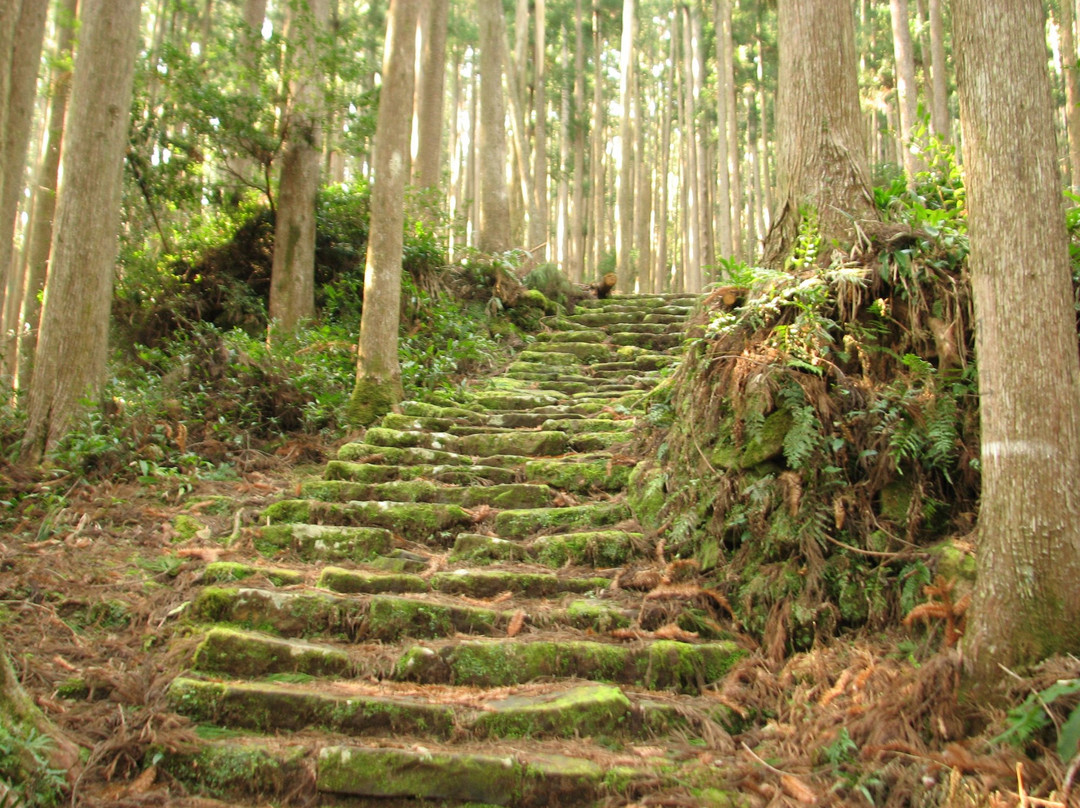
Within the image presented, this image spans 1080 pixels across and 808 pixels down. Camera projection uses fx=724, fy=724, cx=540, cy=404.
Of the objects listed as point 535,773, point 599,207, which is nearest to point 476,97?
point 599,207

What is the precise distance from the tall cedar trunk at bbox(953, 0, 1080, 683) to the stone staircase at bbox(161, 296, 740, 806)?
1.40 meters

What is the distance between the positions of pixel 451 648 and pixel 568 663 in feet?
2.06

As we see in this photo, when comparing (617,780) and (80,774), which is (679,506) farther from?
(80,774)

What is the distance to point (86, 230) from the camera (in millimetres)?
6555

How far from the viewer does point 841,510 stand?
12.6 ft

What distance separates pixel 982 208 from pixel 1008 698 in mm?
1913

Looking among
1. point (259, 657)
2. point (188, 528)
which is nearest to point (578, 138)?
point (188, 528)

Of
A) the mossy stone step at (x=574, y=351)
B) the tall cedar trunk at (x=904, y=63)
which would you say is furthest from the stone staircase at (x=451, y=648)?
the tall cedar trunk at (x=904, y=63)

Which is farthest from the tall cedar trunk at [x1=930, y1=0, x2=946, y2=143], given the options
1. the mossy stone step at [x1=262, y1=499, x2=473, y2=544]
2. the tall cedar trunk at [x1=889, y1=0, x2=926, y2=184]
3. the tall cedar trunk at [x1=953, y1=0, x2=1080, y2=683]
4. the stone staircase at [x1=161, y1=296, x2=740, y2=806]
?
the mossy stone step at [x1=262, y1=499, x2=473, y2=544]

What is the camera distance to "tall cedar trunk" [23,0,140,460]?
6328 mm

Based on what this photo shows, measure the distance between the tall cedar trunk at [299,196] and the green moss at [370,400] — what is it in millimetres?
2666

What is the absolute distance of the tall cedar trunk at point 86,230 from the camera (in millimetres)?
6328

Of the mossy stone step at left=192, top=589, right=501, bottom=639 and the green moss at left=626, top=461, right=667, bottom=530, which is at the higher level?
the green moss at left=626, top=461, right=667, bottom=530

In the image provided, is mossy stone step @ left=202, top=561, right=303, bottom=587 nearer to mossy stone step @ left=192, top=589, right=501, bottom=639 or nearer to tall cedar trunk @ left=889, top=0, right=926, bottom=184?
mossy stone step @ left=192, top=589, right=501, bottom=639
